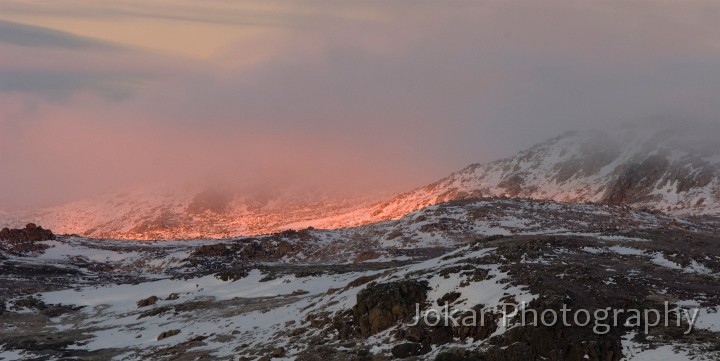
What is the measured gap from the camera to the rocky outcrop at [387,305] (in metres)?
32.6

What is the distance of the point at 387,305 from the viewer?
3306 cm

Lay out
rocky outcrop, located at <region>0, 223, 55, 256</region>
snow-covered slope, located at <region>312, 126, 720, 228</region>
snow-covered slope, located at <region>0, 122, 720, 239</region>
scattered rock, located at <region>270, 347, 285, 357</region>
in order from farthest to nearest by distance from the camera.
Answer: snow-covered slope, located at <region>0, 122, 720, 239</region> < snow-covered slope, located at <region>312, 126, 720, 228</region> < rocky outcrop, located at <region>0, 223, 55, 256</region> < scattered rock, located at <region>270, 347, 285, 357</region>

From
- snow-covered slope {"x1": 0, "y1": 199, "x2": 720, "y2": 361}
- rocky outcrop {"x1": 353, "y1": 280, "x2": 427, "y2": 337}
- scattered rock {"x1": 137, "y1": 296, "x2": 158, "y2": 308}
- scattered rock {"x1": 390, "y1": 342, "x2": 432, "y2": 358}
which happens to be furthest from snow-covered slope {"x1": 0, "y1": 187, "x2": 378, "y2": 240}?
scattered rock {"x1": 390, "y1": 342, "x2": 432, "y2": 358}

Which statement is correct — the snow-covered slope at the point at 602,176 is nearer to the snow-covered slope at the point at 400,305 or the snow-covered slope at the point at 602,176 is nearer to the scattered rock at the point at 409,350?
the snow-covered slope at the point at 400,305

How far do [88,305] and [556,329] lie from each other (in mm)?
40640

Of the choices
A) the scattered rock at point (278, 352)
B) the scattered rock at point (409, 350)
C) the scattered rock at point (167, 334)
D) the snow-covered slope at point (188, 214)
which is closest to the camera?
the scattered rock at point (409, 350)

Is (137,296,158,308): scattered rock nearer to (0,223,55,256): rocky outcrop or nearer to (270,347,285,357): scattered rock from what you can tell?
(270,347,285,357): scattered rock

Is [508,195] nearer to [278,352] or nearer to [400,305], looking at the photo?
[400,305]

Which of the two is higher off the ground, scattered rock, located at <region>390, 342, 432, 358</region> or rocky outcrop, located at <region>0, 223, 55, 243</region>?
rocky outcrop, located at <region>0, 223, 55, 243</region>

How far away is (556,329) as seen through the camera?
27.5m

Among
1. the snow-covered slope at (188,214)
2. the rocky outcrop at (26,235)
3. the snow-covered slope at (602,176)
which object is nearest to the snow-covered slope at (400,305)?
the rocky outcrop at (26,235)

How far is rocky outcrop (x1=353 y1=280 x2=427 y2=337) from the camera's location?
107ft

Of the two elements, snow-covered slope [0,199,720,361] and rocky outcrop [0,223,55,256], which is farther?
rocky outcrop [0,223,55,256]

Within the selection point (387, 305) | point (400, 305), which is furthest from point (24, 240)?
point (400, 305)
